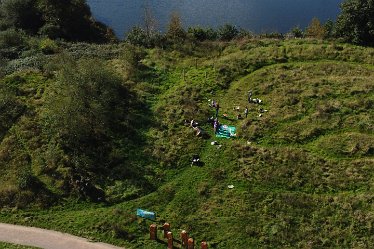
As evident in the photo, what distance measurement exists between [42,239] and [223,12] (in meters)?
67.1

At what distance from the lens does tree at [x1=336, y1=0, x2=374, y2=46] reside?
205 ft

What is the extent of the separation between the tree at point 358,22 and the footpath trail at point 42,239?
1797 inches

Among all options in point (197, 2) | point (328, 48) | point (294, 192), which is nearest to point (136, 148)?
point (294, 192)

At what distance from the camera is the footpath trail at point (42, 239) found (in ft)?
117

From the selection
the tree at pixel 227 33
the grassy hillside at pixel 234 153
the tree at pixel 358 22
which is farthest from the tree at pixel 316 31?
the tree at pixel 227 33

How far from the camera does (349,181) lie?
41.1 metres

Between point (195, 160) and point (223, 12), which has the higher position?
point (223, 12)

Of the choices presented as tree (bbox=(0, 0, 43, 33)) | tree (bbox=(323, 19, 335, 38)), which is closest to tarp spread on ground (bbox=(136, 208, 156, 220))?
tree (bbox=(323, 19, 335, 38))

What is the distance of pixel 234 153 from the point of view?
4472 centimetres

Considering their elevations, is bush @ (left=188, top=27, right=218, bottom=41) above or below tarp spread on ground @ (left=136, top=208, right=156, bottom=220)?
above

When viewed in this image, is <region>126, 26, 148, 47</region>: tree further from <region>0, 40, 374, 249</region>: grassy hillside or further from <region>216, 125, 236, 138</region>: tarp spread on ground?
<region>216, 125, 236, 138</region>: tarp spread on ground

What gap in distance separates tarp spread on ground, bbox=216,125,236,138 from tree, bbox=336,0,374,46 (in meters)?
26.8

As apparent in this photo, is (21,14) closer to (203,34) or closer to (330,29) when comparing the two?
(203,34)

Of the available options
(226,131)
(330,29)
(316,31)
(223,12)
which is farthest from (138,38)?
(223,12)
